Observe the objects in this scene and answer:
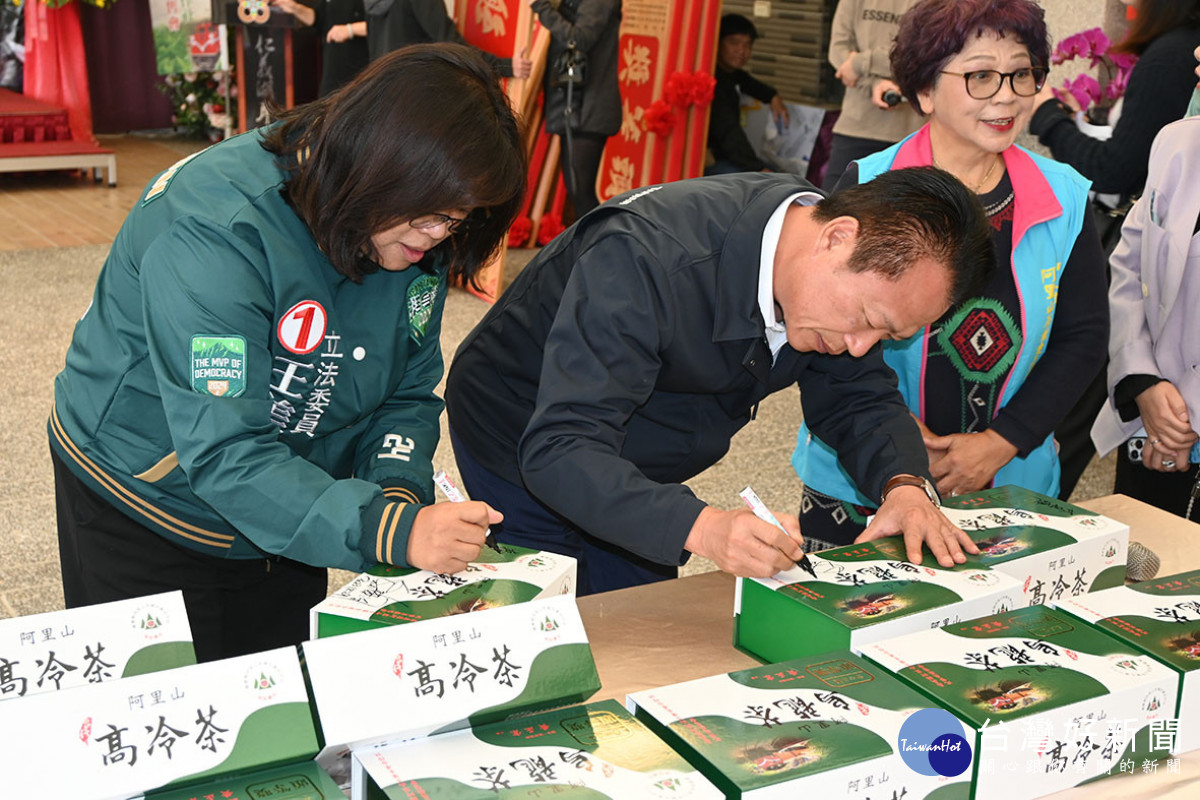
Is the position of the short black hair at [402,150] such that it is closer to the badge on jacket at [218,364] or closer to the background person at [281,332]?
the background person at [281,332]

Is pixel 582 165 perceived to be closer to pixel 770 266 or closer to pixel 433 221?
Answer: pixel 770 266

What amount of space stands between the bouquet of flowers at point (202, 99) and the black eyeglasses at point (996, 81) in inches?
295

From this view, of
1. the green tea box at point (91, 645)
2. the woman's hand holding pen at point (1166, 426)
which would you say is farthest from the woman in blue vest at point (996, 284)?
the green tea box at point (91, 645)

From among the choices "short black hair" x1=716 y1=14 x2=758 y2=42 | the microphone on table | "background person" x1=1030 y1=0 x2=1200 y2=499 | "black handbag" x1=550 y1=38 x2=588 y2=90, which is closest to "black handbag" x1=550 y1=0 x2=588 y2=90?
"black handbag" x1=550 y1=38 x2=588 y2=90

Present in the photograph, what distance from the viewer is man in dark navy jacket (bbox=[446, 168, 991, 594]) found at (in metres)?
1.44

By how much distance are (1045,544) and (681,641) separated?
491 mm

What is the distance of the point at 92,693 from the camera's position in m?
0.97

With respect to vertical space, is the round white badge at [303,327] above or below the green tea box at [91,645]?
above

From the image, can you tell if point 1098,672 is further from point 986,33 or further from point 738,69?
point 738,69

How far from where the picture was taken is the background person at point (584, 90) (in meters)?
5.07

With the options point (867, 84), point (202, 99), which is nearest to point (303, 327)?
point (867, 84)

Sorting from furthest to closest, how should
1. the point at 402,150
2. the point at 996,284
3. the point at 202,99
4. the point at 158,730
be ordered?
→ the point at 202,99
the point at 996,284
the point at 402,150
the point at 158,730

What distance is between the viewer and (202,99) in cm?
912

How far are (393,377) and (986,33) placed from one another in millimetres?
1057
